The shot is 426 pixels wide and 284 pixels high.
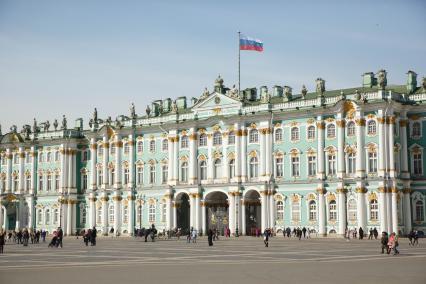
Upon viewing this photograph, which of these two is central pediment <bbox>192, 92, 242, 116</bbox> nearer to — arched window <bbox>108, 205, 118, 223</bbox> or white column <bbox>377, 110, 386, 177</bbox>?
white column <bbox>377, 110, 386, 177</bbox>

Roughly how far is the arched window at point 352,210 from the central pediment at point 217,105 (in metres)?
16.6

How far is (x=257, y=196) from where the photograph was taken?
8000cm

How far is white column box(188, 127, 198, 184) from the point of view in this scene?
82.8 meters

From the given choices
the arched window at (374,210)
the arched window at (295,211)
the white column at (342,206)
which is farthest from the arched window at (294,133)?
the arched window at (374,210)

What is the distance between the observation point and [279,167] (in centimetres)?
7744

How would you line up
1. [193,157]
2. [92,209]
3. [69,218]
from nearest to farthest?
[193,157] < [92,209] < [69,218]

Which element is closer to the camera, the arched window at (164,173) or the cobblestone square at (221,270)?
the cobblestone square at (221,270)

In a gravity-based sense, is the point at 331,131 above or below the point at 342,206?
above

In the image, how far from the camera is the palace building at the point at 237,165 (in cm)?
7094

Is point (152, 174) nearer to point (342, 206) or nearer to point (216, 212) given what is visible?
point (216, 212)

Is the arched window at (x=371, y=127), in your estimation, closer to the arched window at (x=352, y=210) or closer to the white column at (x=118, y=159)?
the arched window at (x=352, y=210)

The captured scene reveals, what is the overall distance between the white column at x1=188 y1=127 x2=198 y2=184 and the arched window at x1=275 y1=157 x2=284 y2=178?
10.2m

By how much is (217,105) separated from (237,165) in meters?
7.65

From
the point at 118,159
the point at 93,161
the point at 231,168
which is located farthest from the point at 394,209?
the point at 93,161
